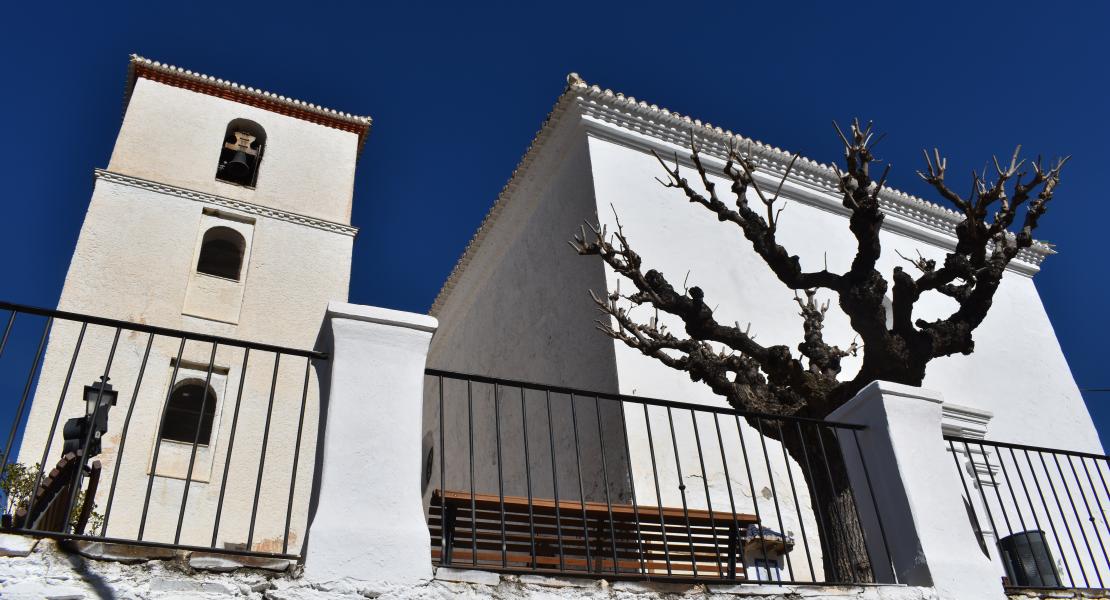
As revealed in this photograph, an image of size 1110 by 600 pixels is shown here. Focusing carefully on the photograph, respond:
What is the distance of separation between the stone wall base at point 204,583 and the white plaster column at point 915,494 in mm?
1612

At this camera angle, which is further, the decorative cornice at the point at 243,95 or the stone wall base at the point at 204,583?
the decorative cornice at the point at 243,95

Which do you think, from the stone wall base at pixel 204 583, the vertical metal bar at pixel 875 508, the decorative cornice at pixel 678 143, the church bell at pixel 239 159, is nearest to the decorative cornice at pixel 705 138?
the decorative cornice at pixel 678 143

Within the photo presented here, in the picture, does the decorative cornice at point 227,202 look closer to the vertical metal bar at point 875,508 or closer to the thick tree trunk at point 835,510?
the thick tree trunk at point 835,510

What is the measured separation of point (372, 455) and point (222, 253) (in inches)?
487

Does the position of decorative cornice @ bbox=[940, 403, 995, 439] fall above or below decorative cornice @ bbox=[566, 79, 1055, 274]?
below

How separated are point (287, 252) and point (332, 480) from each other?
11977 millimetres

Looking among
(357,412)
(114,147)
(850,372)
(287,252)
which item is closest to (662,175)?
(850,372)

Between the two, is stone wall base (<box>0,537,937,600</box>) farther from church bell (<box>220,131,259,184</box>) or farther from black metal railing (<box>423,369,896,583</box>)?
church bell (<box>220,131,259,184</box>)

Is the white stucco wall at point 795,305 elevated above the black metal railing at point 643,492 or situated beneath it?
elevated above

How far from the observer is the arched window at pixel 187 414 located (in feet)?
41.1

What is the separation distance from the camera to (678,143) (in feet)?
40.4

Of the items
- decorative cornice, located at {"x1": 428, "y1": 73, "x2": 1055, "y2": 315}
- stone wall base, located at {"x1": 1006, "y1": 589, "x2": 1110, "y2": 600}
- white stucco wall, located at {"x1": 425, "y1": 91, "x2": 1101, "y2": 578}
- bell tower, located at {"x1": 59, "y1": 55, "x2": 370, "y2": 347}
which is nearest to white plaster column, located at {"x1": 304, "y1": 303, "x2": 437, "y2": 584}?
stone wall base, located at {"x1": 1006, "y1": 589, "x2": 1110, "y2": 600}

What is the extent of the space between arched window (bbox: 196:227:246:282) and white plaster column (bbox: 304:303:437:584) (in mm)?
11273

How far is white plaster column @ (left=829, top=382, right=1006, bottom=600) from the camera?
4.72 m
